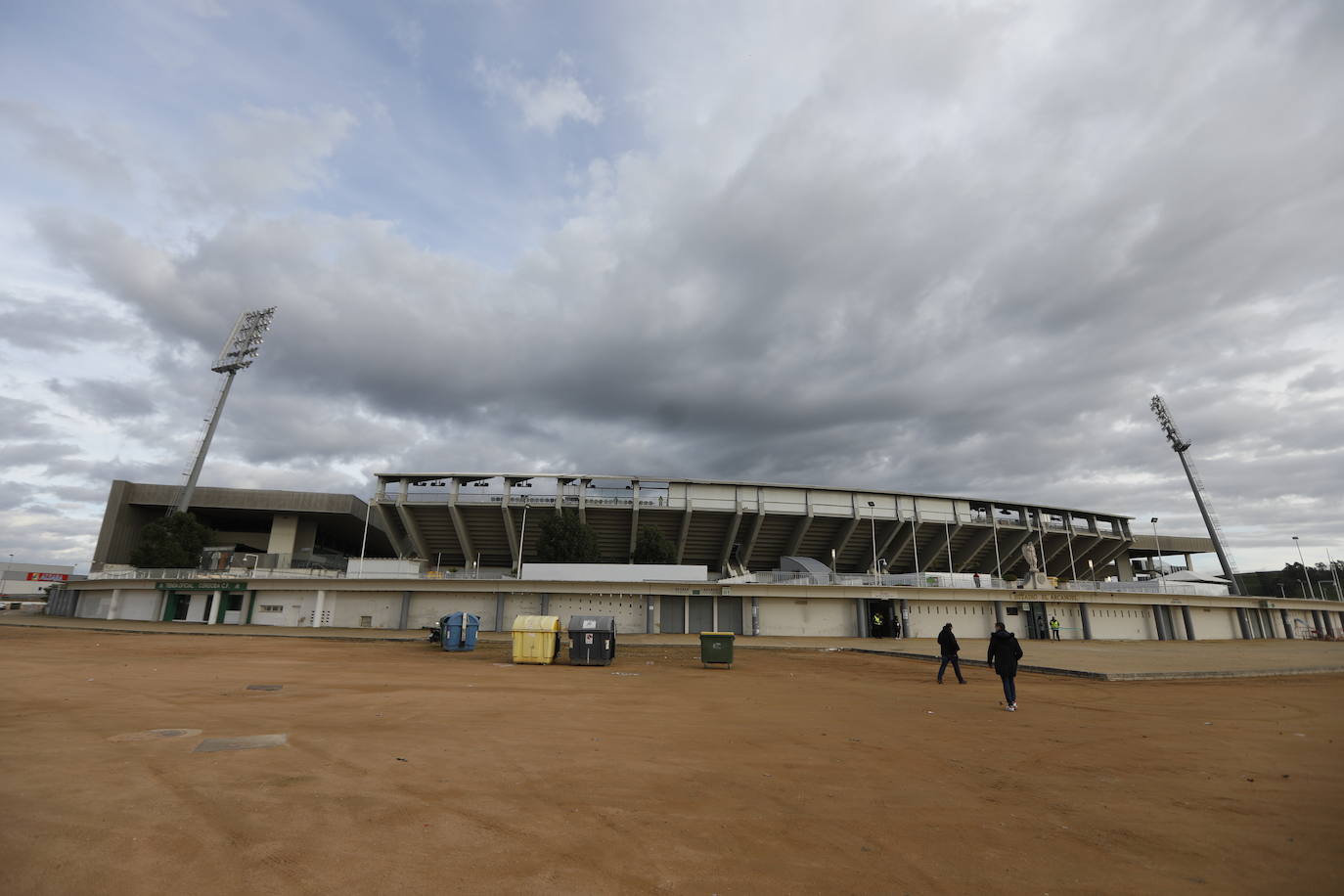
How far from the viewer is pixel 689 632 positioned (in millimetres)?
37750

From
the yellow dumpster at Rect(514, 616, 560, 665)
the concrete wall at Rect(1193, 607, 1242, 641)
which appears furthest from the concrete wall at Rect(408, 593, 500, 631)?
the concrete wall at Rect(1193, 607, 1242, 641)

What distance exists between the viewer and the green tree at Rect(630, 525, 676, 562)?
5194 cm

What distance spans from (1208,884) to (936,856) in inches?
65.1

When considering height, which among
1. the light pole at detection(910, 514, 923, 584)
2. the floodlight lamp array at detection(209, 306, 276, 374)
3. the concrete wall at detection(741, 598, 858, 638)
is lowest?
the concrete wall at detection(741, 598, 858, 638)

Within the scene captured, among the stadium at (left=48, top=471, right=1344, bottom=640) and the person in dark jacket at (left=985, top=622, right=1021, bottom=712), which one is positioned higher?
the stadium at (left=48, top=471, right=1344, bottom=640)

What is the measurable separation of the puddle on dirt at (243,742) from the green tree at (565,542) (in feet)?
136

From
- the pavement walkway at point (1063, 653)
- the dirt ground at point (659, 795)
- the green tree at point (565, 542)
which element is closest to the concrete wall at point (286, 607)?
the pavement walkway at point (1063, 653)

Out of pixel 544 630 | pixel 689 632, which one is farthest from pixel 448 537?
pixel 544 630

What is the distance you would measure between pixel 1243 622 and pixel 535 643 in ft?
181

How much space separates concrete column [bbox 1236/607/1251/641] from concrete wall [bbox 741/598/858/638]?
109 feet

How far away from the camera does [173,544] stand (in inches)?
1976

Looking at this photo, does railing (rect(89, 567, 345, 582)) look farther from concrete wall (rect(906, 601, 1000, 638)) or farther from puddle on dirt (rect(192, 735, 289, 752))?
concrete wall (rect(906, 601, 1000, 638))

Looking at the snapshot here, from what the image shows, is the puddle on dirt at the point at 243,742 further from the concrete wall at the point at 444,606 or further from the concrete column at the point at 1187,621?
the concrete column at the point at 1187,621

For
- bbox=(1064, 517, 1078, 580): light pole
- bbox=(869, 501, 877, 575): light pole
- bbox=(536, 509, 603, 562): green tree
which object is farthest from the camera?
bbox=(1064, 517, 1078, 580): light pole
